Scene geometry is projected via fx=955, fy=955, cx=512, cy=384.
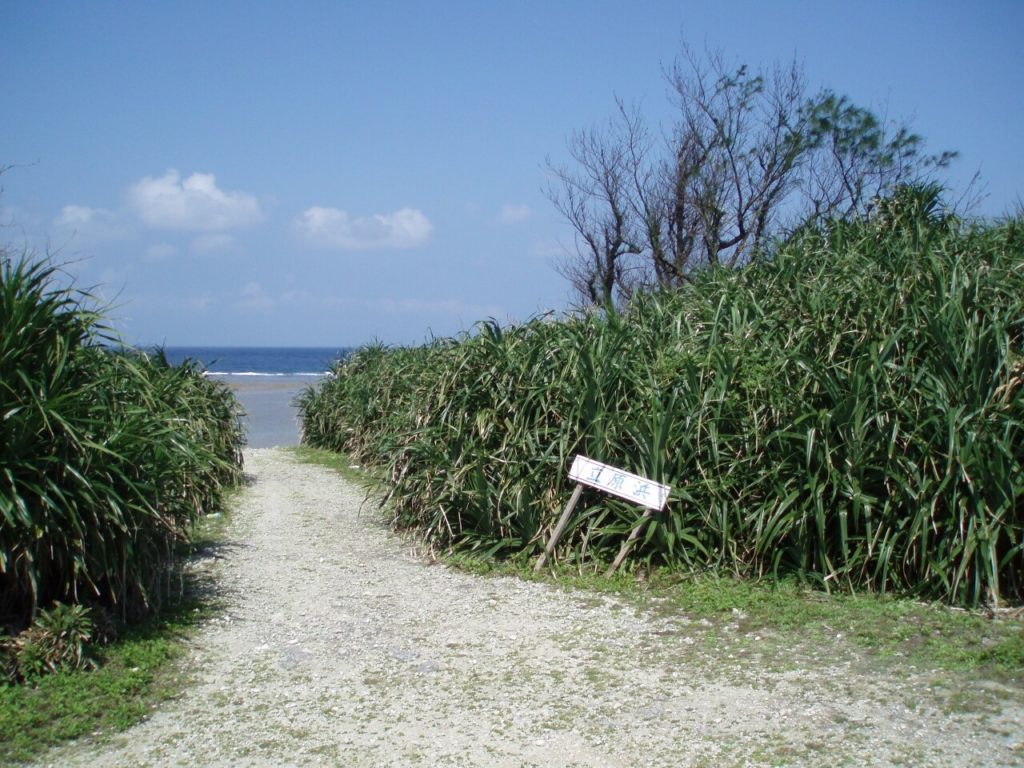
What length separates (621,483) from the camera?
257 inches

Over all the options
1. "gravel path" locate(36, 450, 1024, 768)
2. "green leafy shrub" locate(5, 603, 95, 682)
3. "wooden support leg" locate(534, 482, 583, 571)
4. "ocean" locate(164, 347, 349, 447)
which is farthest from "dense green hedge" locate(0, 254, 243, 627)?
"ocean" locate(164, 347, 349, 447)

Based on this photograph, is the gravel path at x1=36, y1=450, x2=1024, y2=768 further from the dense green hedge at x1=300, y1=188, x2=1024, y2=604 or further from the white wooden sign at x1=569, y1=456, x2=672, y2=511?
the dense green hedge at x1=300, y1=188, x2=1024, y2=604

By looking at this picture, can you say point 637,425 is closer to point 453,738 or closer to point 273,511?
point 453,738

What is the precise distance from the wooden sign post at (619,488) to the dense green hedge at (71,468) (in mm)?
2628

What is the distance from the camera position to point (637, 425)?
6895 millimetres

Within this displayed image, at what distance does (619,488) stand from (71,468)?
3438 millimetres

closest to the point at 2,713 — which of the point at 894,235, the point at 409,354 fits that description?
the point at 894,235

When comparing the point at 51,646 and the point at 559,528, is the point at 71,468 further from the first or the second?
the point at 559,528

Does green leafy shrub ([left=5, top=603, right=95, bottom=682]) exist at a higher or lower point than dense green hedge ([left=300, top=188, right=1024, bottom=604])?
lower

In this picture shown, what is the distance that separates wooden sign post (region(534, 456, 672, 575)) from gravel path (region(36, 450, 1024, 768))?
1.84 feet

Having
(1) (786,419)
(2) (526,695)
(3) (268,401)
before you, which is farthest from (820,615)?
(3) (268,401)

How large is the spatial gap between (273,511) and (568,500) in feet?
13.4

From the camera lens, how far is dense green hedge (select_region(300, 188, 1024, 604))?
578cm

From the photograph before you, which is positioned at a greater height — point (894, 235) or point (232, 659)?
point (894, 235)
